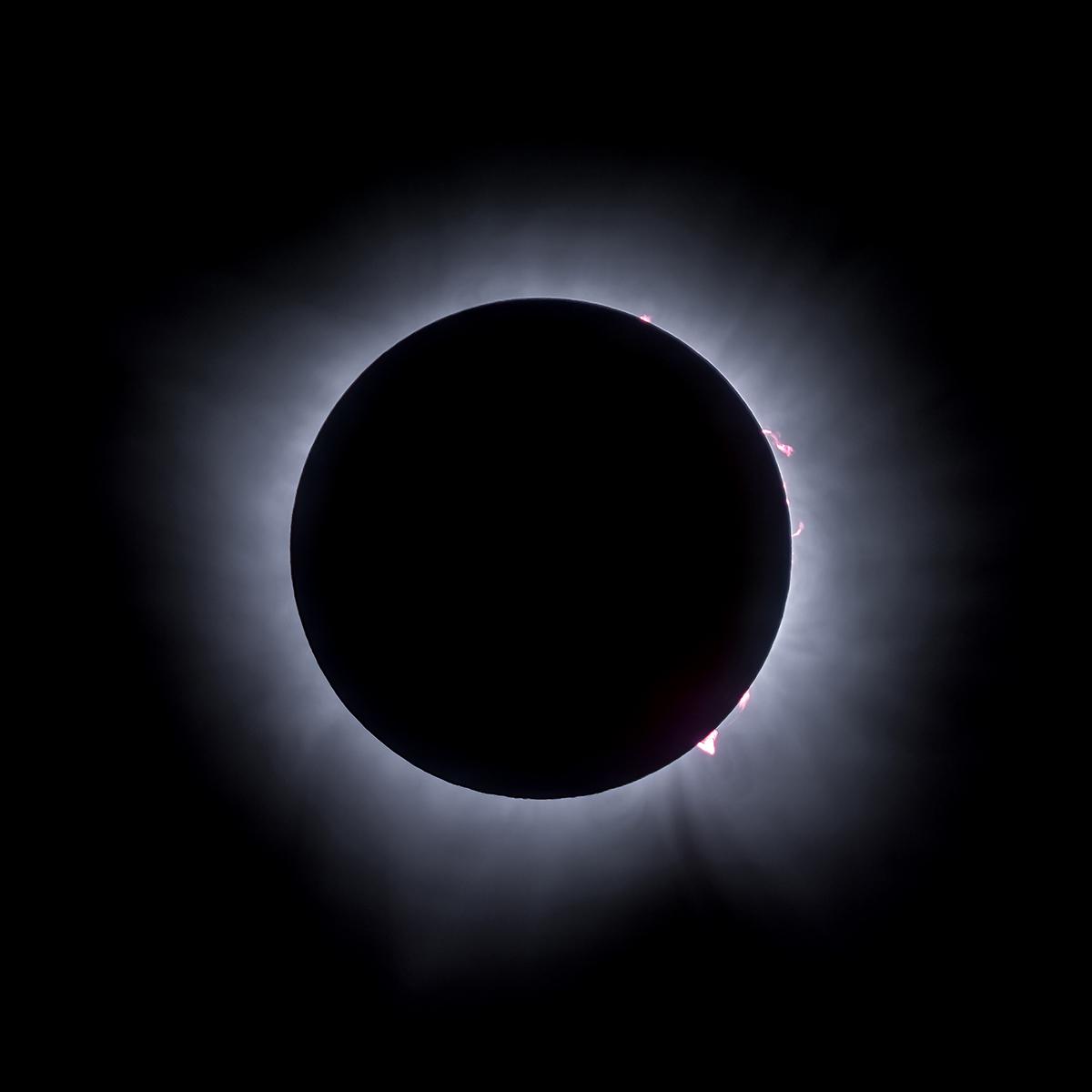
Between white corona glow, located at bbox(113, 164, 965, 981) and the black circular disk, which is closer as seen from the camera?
the black circular disk

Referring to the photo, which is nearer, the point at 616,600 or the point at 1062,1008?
the point at 616,600

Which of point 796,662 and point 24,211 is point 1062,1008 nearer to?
point 796,662

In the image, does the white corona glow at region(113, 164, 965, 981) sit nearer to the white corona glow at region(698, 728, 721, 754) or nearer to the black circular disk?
the white corona glow at region(698, 728, 721, 754)

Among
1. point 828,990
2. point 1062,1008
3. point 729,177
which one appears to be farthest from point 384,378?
point 1062,1008

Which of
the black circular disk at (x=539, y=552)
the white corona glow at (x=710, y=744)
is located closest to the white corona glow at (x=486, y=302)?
the white corona glow at (x=710, y=744)

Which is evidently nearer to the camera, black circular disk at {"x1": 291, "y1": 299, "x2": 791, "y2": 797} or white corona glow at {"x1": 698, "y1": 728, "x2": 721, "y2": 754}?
black circular disk at {"x1": 291, "y1": 299, "x2": 791, "y2": 797}

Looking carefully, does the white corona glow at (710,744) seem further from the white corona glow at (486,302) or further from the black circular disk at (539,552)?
the black circular disk at (539,552)

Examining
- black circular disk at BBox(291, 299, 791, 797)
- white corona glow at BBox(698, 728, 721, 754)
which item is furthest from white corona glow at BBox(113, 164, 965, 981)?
black circular disk at BBox(291, 299, 791, 797)

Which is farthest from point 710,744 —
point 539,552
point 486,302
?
point 486,302

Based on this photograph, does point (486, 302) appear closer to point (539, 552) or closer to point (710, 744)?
point (539, 552)
